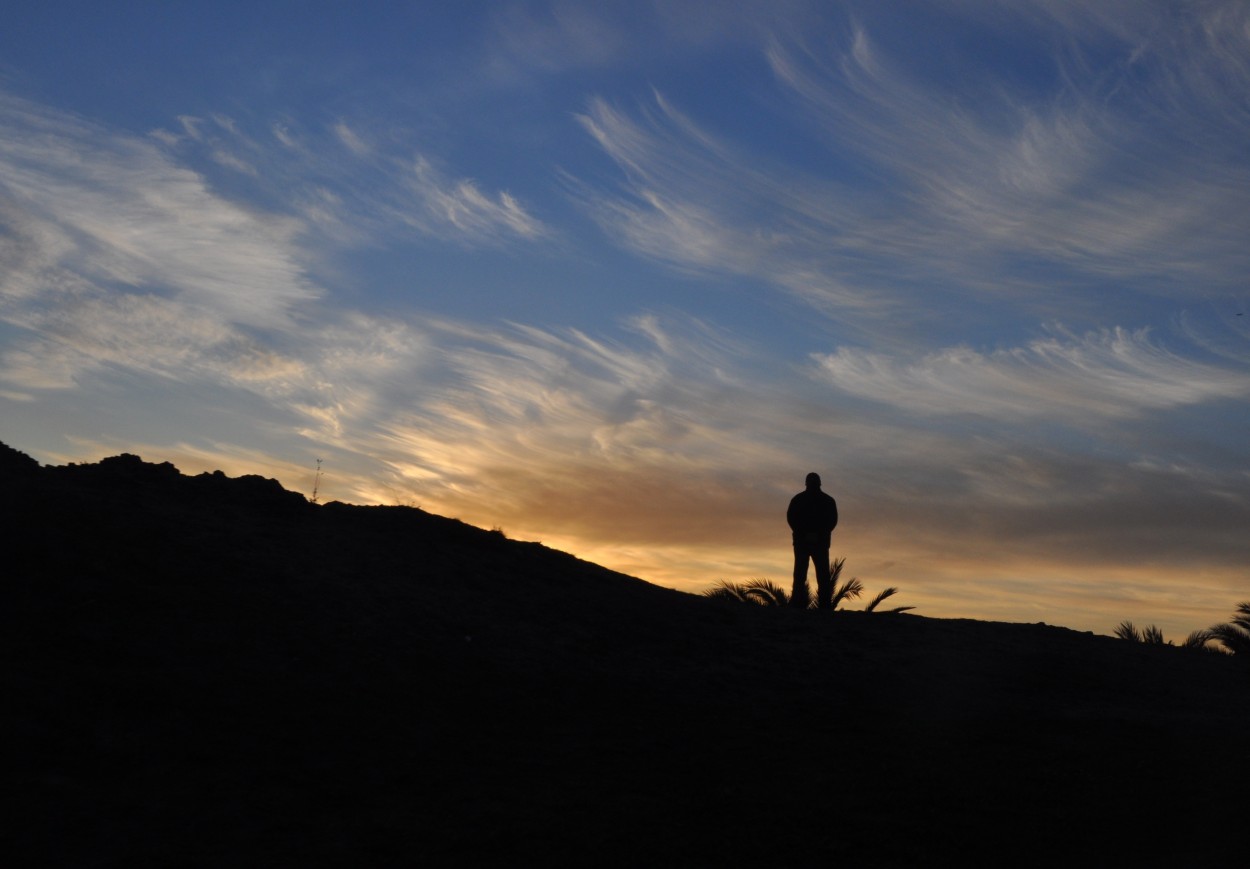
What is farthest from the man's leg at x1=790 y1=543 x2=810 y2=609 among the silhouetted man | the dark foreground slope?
the dark foreground slope

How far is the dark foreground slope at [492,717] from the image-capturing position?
27.8 feet

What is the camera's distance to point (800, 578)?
1958cm

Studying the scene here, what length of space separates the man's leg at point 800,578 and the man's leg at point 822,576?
174 millimetres

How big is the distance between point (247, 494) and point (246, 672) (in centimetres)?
520

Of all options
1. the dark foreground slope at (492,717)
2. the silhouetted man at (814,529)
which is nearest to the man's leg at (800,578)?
the silhouetted man at (814,529)

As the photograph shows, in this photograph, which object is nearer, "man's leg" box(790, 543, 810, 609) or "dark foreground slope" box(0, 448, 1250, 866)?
"dark foreground slope" box(0, 448, 1250, 866)

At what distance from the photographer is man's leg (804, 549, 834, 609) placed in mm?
19209

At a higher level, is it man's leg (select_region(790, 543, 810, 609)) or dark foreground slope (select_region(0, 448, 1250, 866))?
man's leg (select_region(790, 543, 810, 609))

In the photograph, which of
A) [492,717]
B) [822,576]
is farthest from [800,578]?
[492,717]

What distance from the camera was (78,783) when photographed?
8.38 m

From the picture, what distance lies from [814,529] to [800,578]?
1074 mm

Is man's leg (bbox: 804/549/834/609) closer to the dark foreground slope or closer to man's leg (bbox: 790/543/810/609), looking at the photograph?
man's leg (bbox: 790/543/810/609)

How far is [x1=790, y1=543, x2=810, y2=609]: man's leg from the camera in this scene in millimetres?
19344

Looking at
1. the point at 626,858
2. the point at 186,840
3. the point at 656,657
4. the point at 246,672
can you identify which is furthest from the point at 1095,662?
the point at 186,840
